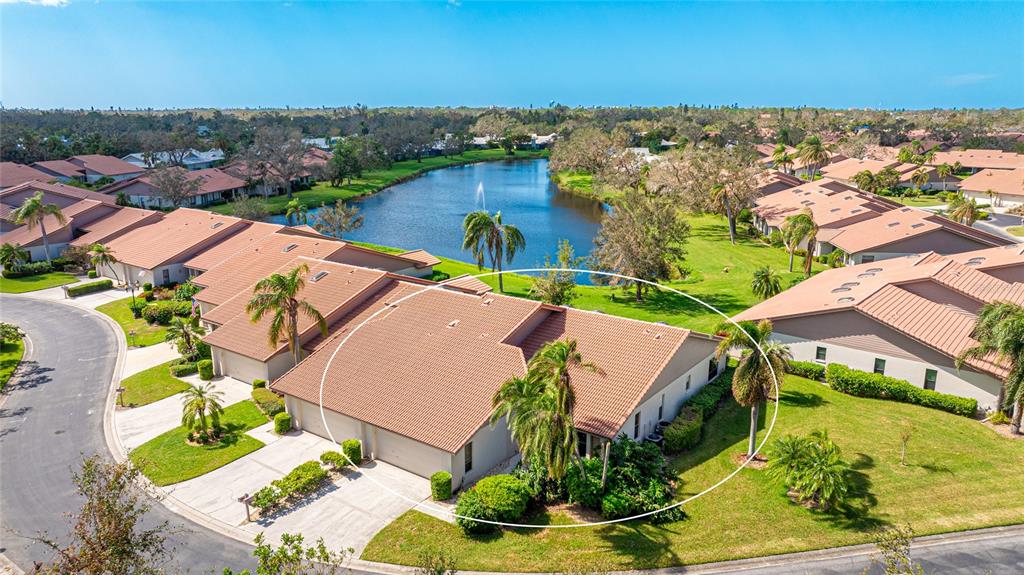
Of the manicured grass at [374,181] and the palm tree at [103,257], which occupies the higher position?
the manicured grass at [374,181]

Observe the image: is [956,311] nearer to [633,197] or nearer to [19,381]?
[633,197]

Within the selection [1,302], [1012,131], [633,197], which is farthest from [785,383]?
[1012,131]

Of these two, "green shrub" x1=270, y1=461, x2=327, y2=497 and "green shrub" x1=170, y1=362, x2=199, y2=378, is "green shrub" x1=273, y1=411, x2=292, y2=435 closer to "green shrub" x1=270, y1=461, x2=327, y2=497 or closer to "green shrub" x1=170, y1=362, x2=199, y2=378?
"green shrub" x1=270, y1=461, x2=327, y2=497

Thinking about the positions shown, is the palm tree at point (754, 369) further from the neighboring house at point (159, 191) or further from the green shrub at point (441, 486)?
the neighboring house at point (159, 191)

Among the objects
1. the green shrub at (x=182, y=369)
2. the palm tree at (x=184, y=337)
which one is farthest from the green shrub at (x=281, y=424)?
the palm tree at (x=184, y=337)

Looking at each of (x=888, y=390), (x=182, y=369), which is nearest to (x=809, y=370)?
(x=888, y=390)
